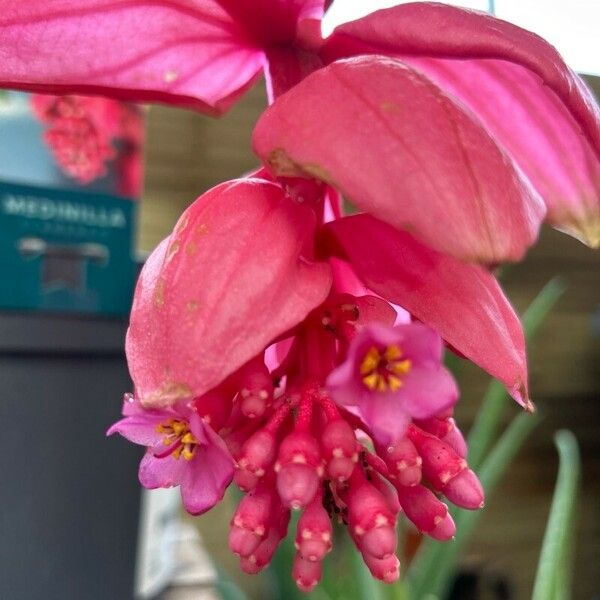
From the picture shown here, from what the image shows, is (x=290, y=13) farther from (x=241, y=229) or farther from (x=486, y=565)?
(x=486, y=565)

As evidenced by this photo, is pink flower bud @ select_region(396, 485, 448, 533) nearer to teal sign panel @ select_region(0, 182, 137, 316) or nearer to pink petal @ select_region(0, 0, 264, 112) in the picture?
pink petal @ select_region(0, 0, 264, 112)

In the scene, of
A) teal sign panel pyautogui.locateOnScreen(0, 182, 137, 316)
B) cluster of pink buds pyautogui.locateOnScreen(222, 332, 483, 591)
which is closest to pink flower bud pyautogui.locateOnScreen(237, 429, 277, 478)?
cluster of pink buds pyautogui.locateOnScreen(222, 332, 483, 591)

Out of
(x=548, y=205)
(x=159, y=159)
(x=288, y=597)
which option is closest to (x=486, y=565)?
→ (x=288, y=597)

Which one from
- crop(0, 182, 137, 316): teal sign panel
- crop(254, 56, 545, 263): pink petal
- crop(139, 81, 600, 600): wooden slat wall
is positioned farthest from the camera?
crop(139, 81, 600, 600): wooden slat wall

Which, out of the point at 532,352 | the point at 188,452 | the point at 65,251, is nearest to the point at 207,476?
the point at 188,452

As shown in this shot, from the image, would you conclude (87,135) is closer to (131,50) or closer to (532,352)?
(131,50)

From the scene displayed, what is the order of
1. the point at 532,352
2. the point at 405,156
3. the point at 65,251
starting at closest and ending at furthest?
1. the point at 405,156
2. the point at 65,251
3. the point at 532,352
